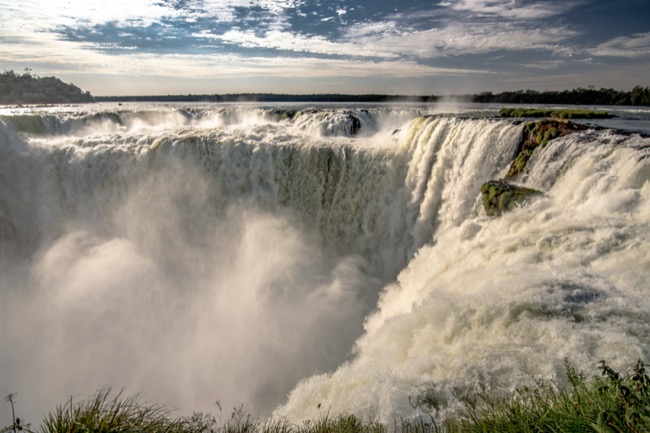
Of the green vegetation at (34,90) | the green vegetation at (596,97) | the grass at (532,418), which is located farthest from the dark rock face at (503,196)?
the green vegetation at (34,90)

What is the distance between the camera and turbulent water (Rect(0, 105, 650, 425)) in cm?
496

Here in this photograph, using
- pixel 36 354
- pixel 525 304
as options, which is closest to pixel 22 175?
pixel 36 354

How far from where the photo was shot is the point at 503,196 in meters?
8.82

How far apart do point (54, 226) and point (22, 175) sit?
248cm

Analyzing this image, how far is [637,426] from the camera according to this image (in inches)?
99.9

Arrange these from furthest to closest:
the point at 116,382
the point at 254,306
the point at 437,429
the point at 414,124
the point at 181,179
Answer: the point at 181,179, the point at 414,124, the point at 254,306, the point at 116,382, the point at 437,429

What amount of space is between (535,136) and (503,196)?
104 inches

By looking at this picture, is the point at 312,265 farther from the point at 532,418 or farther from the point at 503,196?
the point at 532,418

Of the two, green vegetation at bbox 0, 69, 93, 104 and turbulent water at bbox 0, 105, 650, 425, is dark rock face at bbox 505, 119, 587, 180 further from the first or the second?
green vegetation at bbox 0, 69, 93, 104

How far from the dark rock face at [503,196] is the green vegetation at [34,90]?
84450mm

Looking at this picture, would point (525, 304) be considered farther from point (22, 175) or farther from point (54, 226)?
point (22, 175)

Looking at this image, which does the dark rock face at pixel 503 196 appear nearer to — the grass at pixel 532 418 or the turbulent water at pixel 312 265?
the turbulent water at pixel 312 265

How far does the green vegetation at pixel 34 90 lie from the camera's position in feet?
246

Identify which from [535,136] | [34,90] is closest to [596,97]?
[535,136]
